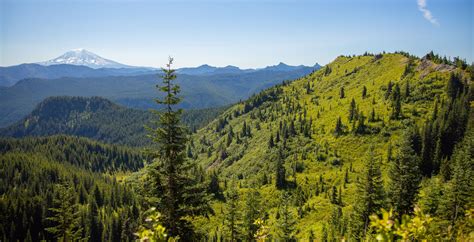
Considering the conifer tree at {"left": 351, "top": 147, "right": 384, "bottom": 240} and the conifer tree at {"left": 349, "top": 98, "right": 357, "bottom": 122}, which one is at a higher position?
the conifer tree at {"left": 349, "top": 98, "right": 357, "bottom": 122}

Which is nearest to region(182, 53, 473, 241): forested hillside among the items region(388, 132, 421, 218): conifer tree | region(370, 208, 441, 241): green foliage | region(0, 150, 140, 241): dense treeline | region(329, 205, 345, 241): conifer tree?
region(388, 132, 421, 218): conifer tree

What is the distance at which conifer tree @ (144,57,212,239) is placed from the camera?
72.3ft

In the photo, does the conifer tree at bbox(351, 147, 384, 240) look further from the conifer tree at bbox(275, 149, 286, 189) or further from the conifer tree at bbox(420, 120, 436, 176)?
the conifer tree at bbox(275, 149, 286, 189)

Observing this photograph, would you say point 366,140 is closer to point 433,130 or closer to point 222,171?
point 433,130

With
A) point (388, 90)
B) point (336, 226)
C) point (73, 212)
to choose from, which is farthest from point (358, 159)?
point (73, 212)

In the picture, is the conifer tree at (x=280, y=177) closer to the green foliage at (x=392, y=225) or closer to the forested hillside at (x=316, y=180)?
the forested hillside at (x=316, y=180)

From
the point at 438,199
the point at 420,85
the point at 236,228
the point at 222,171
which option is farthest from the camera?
the point at 222,171

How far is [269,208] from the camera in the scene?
408 ft

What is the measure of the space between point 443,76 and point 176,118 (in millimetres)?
175541

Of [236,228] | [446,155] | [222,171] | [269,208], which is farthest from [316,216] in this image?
[222,171]

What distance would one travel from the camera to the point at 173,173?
22.5 metres

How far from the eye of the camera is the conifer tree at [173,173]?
22031 mm

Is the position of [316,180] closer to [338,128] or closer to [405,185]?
[338,128]

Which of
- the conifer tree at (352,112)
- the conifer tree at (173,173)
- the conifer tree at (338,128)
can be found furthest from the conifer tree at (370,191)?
the conifer tree at (352,112)
